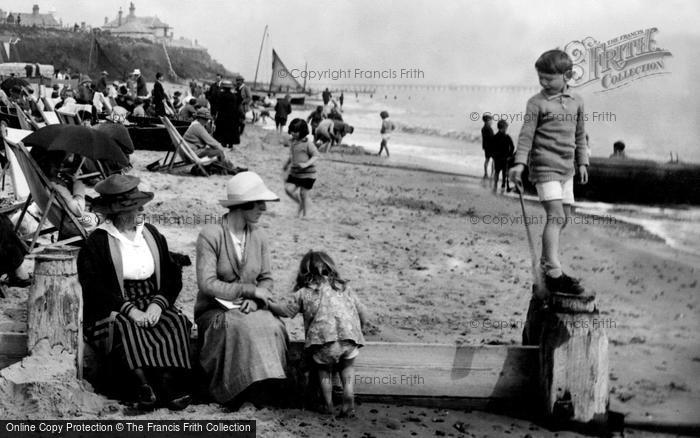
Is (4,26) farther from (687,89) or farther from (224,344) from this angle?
(224,344)

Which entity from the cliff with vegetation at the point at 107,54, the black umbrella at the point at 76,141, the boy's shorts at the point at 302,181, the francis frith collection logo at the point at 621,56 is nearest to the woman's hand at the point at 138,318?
the black umbrella at the point at 76,141

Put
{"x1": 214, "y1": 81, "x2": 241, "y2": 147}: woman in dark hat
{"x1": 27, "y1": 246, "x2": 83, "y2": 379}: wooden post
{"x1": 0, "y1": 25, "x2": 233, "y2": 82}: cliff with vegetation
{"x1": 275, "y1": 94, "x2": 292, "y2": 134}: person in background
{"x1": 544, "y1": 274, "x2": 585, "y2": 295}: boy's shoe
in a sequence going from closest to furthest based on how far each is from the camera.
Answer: {"x1": 27, "y1": 246, "x2": 83, "y2": 379}: wooden post → {"x1": 544, "y1": 274, "x2": 585, "y2": 295}: boy's shoe → {"x1": 214, "y1": 81, "x2": 241, "y2": 147}: woman in dark hat → {"x1": 275, "y1": 94, "x2": 292, "y2": 134}: person in background → {"x1": 0, "y1": 25, "x2": 233, "y2": 82}: cliff with vegetation

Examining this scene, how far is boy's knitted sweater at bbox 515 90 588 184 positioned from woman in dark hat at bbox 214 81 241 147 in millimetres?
14135

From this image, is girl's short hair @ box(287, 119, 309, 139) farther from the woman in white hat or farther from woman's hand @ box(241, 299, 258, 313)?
woman's hand @ box(241, 299, 258, 313)

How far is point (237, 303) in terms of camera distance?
4680mm

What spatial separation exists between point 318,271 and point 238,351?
64cm

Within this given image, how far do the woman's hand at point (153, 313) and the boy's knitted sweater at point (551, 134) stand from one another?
7.75 feet

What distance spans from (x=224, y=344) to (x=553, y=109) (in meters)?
2.50

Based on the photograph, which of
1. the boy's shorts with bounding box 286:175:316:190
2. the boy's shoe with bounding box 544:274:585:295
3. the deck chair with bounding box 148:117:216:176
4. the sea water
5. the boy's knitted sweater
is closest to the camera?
the boy's shoe with bounding box 544:274:585:295

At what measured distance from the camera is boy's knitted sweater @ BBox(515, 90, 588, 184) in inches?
201

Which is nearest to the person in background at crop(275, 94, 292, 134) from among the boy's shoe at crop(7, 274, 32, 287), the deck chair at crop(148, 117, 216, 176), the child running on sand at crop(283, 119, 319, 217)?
the deck chair at crop(148, 117, 216, 176)

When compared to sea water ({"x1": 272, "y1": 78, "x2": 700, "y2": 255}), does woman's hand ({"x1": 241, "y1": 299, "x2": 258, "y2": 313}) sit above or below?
below

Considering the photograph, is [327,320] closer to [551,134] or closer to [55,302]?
[55,302]

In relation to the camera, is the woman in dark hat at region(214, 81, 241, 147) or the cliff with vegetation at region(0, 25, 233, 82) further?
the cliff with vegetation at region(0, 25, 233, 82)
